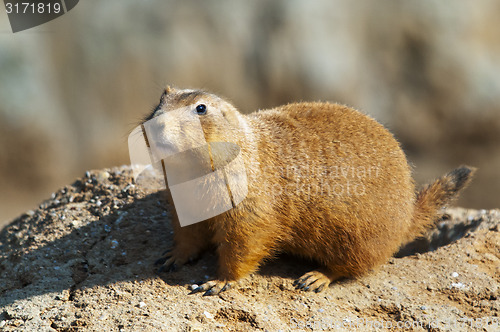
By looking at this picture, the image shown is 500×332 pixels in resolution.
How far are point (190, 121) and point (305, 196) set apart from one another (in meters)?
1.22

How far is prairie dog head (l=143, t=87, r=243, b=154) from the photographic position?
4.00 meters

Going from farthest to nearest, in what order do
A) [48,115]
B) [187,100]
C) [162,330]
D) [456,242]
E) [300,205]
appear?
[48,115], [456,242], [300,205], [187,100], [162,330]

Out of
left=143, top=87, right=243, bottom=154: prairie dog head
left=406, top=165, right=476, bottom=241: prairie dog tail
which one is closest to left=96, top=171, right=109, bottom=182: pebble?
left=143, top=87, right=243, bottom=154: prairie dog head

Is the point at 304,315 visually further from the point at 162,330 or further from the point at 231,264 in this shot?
the point at 162,330

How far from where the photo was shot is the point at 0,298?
4.50m

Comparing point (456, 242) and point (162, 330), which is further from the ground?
point (162, 330)

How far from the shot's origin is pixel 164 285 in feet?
15.0

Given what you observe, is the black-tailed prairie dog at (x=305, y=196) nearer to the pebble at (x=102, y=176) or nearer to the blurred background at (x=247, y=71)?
the pebble at (x=102, y=176)

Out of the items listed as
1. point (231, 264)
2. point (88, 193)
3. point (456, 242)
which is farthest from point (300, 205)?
point (88, 193)

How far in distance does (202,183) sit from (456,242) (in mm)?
2899

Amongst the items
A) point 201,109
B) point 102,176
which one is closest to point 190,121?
point 201,109

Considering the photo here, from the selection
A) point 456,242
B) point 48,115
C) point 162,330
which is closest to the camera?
point 162,330

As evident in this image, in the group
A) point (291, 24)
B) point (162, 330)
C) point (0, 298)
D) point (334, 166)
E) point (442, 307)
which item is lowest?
point (442, 307)

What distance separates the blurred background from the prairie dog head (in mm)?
4292
